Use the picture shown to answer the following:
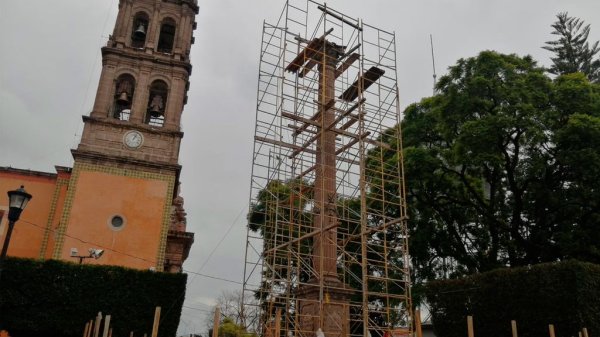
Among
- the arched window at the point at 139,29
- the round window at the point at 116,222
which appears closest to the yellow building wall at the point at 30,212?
the round window at the point at 116,222

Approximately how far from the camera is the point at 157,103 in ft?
75.0

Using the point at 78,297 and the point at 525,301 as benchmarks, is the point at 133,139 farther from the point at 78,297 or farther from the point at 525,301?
the point at 525,301

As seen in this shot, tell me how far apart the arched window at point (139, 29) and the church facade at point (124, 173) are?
0.05 metres

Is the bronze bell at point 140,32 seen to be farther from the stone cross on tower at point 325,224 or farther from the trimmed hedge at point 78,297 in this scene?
the trimmed hedge at point 78,297

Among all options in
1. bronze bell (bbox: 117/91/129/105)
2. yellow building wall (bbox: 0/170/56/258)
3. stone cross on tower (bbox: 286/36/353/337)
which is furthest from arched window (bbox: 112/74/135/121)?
stone cross on tower (bbox: 286/36/353/337)

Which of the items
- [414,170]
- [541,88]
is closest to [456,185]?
[414,170]

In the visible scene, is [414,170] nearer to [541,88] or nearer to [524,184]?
[524,184]

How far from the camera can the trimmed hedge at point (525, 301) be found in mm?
13695

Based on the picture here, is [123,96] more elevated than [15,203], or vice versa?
[123,96]

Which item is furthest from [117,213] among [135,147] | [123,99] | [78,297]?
[123,99]

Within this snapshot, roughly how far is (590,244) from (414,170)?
256 inches

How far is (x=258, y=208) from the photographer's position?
94.0 feet

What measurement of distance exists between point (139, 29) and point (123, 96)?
3.58 m

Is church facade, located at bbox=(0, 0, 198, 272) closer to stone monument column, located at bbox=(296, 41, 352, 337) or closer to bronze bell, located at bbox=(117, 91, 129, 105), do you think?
bronze bell, located at bbox=(117, 91, 129, 105)
